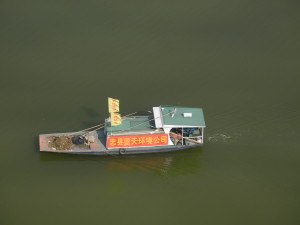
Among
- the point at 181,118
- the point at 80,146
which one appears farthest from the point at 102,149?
the point at 181,118

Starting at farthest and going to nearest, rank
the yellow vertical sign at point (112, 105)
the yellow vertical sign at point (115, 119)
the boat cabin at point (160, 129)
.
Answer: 1. the boat cabin at point (160, 129)
2. the yellow vertical sign at point (112, 105)
3. the yellow vertical sign at point (115, 119)

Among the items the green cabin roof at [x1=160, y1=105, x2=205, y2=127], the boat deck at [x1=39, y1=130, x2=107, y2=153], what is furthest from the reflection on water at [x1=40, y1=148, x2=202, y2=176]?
the green cabin roof at [x1=160, y1=105, x2=205, y2=127]

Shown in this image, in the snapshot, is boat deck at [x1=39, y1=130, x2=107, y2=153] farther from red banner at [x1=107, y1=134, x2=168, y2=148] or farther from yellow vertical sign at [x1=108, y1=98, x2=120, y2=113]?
yellow vertical sign at [x1=108, y1=98, x2=120, y2=113]

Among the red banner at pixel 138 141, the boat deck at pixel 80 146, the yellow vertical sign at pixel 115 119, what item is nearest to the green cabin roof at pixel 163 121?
the red banner at pixel 138 141

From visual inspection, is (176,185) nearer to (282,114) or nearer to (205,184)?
(205,184)

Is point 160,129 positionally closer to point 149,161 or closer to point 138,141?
point 138,141

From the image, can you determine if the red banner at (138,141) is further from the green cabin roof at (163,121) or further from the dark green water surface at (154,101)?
the dark green water surface at (154,101)

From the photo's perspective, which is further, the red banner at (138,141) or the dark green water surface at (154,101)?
the red banner at (138,141)
